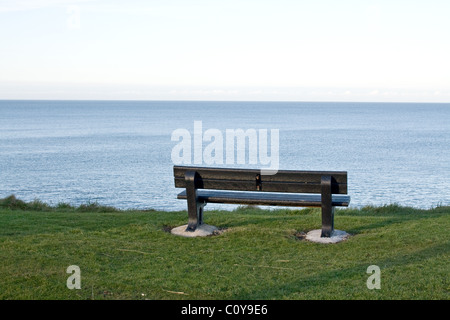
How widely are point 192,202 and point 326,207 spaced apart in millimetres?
2033

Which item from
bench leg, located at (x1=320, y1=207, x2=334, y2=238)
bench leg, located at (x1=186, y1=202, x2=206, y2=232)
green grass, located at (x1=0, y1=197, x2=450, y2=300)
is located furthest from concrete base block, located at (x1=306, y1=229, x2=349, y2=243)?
bench leg, located at (x1=186, y1=202, x2=206, y2=232)

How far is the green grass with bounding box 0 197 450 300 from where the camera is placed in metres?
5.32

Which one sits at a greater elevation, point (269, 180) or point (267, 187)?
point (269, 180)

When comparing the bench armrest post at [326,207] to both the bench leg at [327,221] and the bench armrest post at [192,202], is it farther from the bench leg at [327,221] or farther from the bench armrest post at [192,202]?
the bench armrest post at [192,202]

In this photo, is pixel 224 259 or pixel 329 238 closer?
pixel 224 259

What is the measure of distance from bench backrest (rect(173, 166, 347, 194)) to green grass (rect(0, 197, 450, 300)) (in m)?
0.69

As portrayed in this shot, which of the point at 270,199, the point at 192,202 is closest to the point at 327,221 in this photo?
the point at 270,199

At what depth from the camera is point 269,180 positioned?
7.75m

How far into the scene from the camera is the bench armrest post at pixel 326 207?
24.8 feet

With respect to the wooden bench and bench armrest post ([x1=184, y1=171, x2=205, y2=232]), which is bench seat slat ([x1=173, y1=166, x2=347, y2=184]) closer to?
the wooden bench

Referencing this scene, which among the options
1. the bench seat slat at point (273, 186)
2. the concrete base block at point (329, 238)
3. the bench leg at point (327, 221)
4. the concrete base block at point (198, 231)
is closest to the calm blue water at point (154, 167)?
the concrete base block at point (198, 231)

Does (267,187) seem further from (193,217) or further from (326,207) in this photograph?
(193,217)

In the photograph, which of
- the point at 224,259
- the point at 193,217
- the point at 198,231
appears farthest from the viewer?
the point at 193,217
